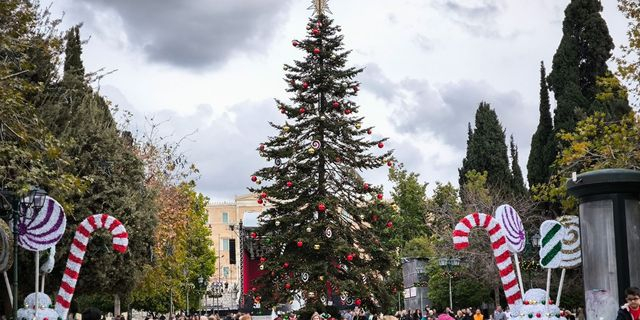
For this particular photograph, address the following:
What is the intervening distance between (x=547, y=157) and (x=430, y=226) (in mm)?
17424

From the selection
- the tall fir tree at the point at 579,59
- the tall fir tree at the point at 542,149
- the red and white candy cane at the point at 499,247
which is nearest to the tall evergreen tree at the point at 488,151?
the tall fir tree at the point at 542,149

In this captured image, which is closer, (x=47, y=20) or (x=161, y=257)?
(x=47, y=20)

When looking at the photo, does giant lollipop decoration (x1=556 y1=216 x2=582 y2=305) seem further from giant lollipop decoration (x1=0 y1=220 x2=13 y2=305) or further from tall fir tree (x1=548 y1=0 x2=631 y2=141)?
tall fir tree (x1=548 y1=0 x2=631 y2=141)

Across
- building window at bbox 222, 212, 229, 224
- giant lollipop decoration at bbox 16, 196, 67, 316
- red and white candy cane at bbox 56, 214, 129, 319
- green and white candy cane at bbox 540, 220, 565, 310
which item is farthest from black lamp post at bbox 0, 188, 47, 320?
building window at bbox 222, 212, 229, 224

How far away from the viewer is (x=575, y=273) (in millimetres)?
49562

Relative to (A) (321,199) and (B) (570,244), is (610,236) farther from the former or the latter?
(A) (321,199)

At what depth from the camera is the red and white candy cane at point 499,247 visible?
59.3 ft

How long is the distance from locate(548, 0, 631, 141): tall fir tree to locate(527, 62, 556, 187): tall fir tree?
1.65 metres

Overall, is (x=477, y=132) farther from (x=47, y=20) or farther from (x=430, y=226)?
(x=47, y=20)

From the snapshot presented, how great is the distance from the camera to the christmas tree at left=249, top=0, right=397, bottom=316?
34188mm

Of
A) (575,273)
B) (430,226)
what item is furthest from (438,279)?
(575,273)

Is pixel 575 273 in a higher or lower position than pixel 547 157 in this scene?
lower

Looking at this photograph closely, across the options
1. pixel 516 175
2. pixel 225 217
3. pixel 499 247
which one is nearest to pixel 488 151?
pixel 516 175

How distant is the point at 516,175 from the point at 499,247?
163 ft
